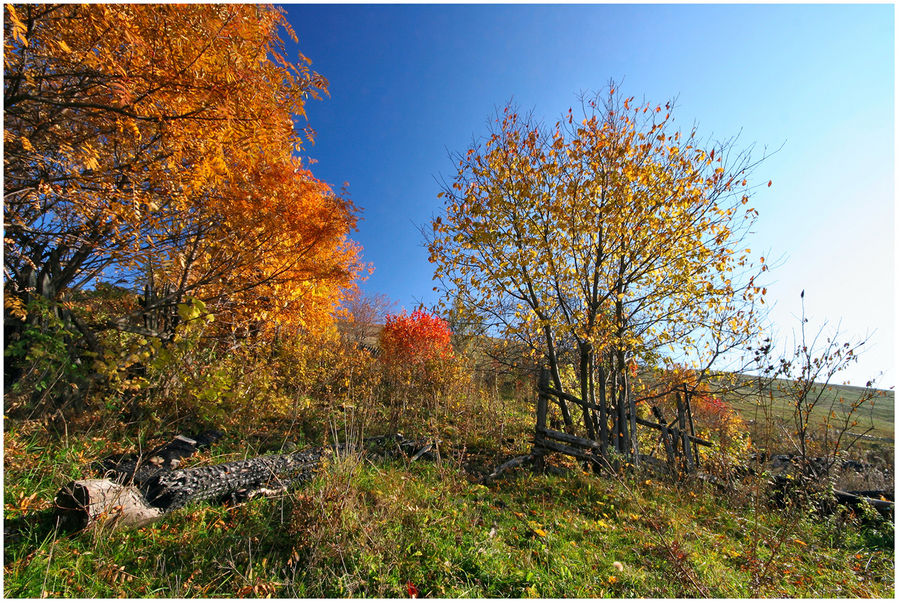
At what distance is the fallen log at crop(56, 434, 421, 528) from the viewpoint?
2870 millimetres

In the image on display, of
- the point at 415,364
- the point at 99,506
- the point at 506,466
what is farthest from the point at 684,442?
the point at 99,506

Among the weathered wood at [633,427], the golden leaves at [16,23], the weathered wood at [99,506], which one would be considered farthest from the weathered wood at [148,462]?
the weathered wood at [633,427]

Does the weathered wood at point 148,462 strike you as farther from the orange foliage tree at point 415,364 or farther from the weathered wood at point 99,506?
the orange foliage tree at point 415,364

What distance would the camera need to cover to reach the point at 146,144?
16.7 feet

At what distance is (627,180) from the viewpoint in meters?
5.98

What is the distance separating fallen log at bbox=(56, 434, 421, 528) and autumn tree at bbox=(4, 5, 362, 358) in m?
2.98

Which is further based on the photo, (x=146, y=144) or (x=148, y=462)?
(x=146, y=144)

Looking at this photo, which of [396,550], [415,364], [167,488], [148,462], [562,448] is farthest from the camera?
[415,364]

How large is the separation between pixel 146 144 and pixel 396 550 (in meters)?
6.25

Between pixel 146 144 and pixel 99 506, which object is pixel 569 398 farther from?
pixel 146 144

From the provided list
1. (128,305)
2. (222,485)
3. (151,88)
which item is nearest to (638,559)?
(222,485)

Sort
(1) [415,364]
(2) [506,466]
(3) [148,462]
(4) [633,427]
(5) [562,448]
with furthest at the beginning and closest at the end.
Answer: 1. (1) [415,364]
2. (4) [633,427]
3. (5) [562,448]
4. (2) [506,466]
5. (3) [148,462]

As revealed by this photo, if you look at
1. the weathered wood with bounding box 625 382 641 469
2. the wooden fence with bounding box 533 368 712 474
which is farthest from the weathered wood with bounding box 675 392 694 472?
the weathered wood with bounding box 625 382 641 469

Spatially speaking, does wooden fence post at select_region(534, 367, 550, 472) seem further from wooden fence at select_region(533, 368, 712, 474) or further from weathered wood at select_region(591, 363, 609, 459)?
weathered wood at select_region(591, 363, 609, 459)
